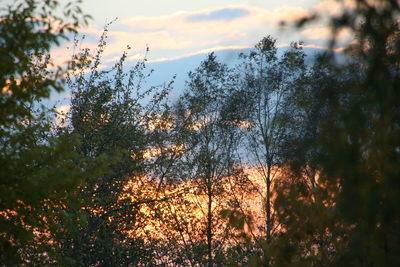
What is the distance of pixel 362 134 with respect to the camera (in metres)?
5.46

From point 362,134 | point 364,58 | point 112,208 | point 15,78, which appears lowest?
point 362,134

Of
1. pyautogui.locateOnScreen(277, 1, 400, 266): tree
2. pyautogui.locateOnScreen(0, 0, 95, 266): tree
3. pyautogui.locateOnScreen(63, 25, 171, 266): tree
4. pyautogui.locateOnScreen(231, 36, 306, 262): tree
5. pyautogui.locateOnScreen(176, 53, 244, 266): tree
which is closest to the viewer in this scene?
pyautogui.locateOnScreen(277, 1, 400, 266): tree

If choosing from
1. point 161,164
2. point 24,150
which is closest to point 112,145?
point 161,164

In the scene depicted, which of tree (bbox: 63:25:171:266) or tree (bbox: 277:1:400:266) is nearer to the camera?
tree (bbox: 277:1:400:266)

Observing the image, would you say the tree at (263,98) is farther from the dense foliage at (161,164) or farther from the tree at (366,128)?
the tree at (366,128)

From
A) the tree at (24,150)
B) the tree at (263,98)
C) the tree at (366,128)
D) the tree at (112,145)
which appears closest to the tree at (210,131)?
the tree at (263,98)

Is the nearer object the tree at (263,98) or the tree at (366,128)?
the tree at (366,128)

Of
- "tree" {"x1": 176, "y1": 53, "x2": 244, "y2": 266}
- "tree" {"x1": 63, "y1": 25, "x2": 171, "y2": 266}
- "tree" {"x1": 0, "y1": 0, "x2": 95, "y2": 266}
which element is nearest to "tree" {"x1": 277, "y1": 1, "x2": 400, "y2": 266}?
"tree" {"x1": 0, "y1": 0, "x2": 95, "y2": 266}

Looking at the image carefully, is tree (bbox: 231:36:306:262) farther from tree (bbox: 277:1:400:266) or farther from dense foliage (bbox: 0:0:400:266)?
tree (bbox: 277:1:400:266)

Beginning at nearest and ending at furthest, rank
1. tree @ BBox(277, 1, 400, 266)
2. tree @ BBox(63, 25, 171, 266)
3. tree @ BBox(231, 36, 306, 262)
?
tree @ BBox(277, 1, 400, 266)
tree @ BBox(63, 25, 171, 266)
tree @ BBox(231, 36, 306, 262)

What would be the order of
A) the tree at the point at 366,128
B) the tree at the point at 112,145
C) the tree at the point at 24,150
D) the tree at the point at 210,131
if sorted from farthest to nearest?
the tree at the point at 210,131, the tree at the point at 112,145, the tree at the point at 24,150, the tree at the point at 366,128

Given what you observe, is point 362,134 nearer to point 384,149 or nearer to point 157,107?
point 384,149

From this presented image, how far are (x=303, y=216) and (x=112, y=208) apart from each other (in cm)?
1107

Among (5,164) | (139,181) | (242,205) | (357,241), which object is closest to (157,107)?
(139,181)
